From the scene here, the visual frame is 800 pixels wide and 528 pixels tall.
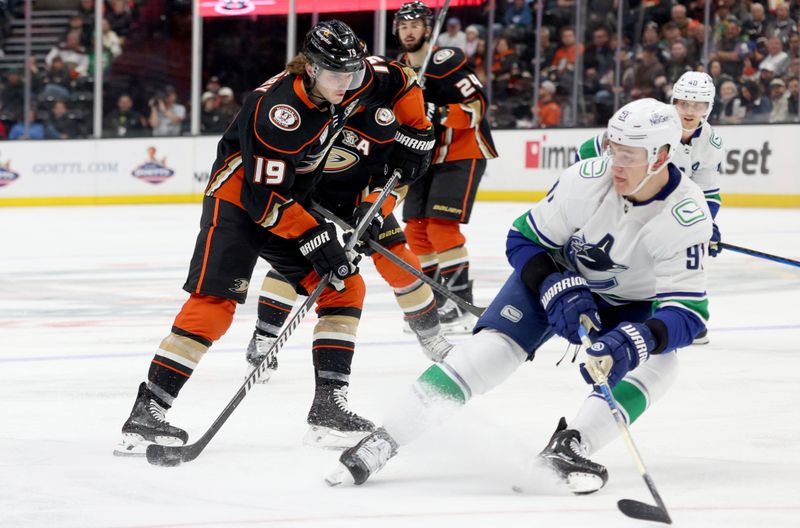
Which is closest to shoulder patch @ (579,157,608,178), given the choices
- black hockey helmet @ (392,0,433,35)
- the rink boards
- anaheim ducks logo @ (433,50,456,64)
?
black hockey helmet @ (392,0,433,35)

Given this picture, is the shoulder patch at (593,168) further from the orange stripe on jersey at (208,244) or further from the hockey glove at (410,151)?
the hockey glove at (410,151)

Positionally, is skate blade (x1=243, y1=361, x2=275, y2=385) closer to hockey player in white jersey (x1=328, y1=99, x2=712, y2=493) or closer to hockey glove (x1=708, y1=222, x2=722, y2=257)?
hockey player in white jersey (x1=328, y1=99, x2=712, y2=493)

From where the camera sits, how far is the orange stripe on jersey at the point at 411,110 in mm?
4277

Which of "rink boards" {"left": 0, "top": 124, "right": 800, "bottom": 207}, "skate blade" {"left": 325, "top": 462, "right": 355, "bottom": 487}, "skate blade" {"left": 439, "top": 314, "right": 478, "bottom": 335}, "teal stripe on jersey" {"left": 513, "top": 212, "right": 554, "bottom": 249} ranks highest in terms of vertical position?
"teal stripe on jersey" {"left": 513, "top": 212, "right": 554, "bottom": 249}

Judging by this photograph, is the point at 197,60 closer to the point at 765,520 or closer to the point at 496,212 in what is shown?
the point at 496,212

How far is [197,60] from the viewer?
13891mm

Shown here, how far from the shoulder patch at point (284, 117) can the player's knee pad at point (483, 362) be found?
0.78 metres

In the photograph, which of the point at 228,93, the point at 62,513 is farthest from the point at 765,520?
the point at 228,93

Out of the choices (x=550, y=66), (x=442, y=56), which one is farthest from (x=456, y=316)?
(x=550, y=66)

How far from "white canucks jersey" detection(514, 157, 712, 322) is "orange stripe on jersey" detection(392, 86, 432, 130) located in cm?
127

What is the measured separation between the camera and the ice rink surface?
275 cm

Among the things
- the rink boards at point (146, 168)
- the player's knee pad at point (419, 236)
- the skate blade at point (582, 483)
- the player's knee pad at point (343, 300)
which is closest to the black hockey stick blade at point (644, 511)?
the skate blade at point (582, 483)

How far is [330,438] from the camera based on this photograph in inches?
136

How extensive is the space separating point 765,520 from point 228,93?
Answer: 38.9ft
